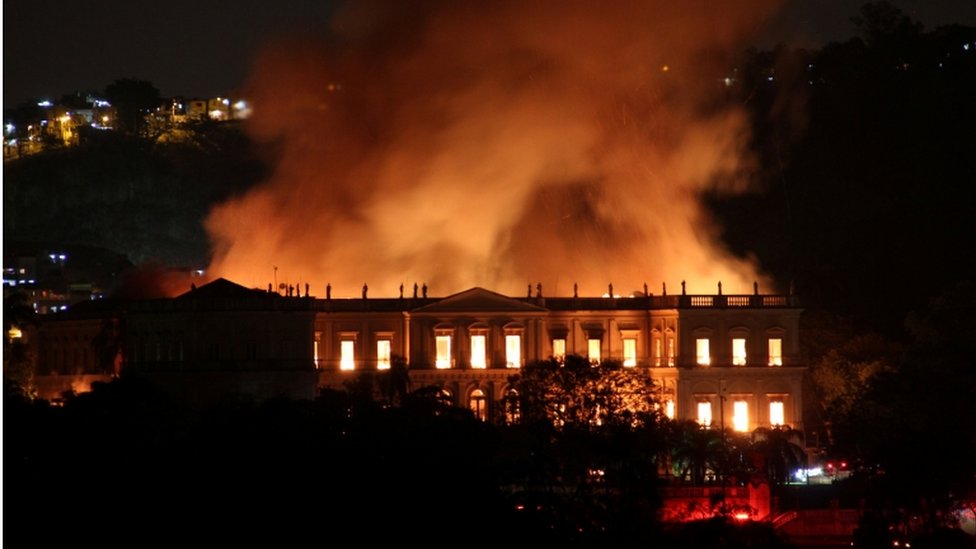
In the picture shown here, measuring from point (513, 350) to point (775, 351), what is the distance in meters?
9.29

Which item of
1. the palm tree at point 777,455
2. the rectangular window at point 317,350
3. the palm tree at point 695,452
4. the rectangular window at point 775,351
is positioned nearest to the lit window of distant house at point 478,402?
the rectangular window at point 317,350

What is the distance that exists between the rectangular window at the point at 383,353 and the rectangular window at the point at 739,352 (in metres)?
12.3

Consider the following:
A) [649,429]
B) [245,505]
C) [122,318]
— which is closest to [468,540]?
[245,505]

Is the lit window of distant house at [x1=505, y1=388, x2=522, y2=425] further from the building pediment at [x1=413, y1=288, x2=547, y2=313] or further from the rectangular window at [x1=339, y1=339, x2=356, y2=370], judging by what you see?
the rectangular window at [x1=339, y1=339, x2=356, y2=370]

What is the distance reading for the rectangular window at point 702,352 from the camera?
82688mm

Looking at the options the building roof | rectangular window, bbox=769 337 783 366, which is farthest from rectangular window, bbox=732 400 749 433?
the building roof

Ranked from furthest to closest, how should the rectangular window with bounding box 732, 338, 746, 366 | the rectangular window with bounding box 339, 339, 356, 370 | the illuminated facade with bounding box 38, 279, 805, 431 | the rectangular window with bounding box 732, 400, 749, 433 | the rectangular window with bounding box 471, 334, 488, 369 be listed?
the rectangular window with bounding box 339, 339, 356, 370 < the rectangular window with bounding box 471, 334, 488, 369 < the rectangular window with bounding box 732, 338, 746, 366 < the rectangular window with bounding box 732, 400, 749, 433 < the illuminated facade with bounding box 38, 279, 805, 431

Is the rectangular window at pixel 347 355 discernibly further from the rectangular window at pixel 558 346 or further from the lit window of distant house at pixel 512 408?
the lit window of distant house at pixel 512 408

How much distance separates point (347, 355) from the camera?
275ft

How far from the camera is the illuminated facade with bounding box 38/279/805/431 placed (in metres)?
81.1

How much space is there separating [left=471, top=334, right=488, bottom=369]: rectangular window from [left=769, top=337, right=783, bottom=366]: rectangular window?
10.1 m

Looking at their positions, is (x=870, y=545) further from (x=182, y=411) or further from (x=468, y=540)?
(x=182, y=411)

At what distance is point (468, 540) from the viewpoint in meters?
37.1

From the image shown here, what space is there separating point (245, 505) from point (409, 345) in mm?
45003
